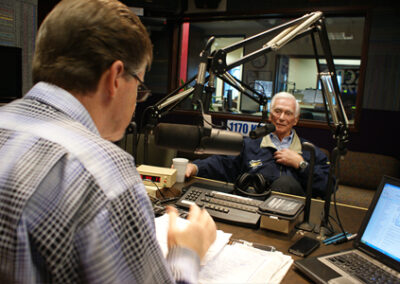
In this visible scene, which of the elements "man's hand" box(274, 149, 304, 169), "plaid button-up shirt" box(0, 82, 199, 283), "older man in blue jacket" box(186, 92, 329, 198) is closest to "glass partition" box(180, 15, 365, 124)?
"older man in blue jacket" box(186, 92, 329, 198)

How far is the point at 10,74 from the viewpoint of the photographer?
2.64 m

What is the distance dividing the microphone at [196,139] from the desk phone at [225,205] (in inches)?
14.3

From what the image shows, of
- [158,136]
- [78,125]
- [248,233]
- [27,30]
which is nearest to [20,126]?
[78,125]

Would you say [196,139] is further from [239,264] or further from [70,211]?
[70,211]

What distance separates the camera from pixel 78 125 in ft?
1.99

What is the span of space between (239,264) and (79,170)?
65cm

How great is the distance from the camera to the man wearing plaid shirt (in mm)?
→ 492

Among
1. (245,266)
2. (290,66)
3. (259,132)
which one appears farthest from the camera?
(290,66)

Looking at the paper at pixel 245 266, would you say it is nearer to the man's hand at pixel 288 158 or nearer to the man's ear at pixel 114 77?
the man's ear at pixel 114 77

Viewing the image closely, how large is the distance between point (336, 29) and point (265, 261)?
394cm

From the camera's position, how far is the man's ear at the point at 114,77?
65cm

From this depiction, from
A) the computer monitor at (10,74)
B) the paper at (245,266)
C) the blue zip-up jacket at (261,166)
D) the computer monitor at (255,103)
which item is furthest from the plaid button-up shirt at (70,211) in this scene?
the computer monitor at (255,103)

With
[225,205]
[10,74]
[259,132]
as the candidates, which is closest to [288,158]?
[225,205]

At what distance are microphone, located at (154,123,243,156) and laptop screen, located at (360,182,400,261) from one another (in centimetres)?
51
